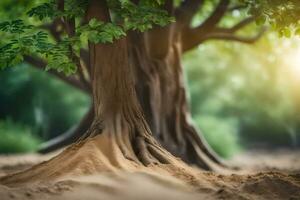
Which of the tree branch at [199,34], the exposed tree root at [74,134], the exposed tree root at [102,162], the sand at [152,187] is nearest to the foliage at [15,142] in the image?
the exposed tree root at [74,134]

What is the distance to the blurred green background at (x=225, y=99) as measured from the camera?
2281 centimetres

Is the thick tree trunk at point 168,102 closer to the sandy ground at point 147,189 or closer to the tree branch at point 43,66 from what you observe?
the tree branch at point 43,66

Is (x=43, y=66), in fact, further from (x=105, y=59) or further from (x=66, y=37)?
(x=66, y=37)

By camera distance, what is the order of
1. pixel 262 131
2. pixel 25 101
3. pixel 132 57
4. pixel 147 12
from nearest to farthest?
pixel 147 12 < pixel 132 57 < pixel 25 101 < pixel 262 131

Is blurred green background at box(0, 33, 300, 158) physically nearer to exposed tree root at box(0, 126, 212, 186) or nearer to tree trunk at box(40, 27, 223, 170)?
tree trunk at box(40, 27, 223, 170)

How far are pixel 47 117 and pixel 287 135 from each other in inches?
464

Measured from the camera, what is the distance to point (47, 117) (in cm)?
2509

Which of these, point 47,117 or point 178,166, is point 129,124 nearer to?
point 178,166

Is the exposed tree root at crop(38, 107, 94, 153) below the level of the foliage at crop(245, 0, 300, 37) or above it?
below

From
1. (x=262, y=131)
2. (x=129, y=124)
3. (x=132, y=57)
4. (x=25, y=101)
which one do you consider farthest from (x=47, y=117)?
(x=129, y=124)

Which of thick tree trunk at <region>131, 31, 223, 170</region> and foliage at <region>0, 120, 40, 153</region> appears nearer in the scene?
thick tree trunk at <region>131, 31, 223, 170</region>

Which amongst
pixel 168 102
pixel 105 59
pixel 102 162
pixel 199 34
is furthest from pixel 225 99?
pixel 102 162

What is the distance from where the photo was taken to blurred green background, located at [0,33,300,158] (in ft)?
74.8

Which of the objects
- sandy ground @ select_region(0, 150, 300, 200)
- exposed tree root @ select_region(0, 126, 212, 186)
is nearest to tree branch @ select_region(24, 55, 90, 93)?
exposed tree root @ select_region(0, 126, 212, 186)
